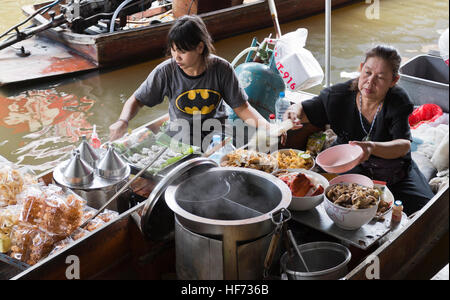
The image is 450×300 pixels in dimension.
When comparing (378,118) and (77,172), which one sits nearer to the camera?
(77,172)

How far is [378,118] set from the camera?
2607 millimetres

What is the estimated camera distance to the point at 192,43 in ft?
9.15

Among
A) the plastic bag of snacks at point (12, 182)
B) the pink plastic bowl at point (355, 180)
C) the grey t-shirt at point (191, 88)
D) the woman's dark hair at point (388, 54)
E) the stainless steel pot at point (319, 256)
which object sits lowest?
the stainless steel pot at point (319, 256)

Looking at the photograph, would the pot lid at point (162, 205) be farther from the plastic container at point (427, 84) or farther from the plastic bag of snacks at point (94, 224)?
the plastic container at point (427, 84)

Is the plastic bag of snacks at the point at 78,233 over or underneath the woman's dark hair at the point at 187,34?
underneath

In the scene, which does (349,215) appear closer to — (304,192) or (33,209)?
(304,192)

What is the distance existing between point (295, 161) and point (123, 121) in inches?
41.4

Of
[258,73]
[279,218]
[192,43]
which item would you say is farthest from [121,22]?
[279,218]

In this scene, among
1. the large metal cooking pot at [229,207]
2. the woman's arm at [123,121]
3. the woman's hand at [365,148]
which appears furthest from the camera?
the woman's arm at [123,121]

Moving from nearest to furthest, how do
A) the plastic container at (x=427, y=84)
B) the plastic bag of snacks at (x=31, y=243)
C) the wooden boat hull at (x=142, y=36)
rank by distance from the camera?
the plastic bag of snacks at (x=31, y=243), the plastic container at (x=427, y=84), the wooden boat hull at (x=142, y=36)

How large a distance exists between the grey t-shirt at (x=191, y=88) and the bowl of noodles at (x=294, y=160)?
19.5 inches

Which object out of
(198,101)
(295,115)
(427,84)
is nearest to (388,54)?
(295,115)

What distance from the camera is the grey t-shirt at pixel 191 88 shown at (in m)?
3.03

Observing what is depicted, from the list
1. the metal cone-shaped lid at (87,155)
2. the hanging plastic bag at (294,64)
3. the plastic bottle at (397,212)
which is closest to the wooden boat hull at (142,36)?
the hanging plastic bag at (294,64)
